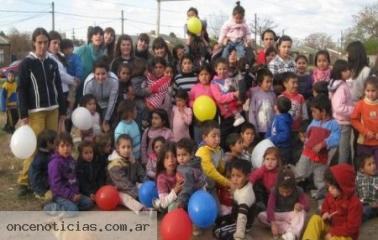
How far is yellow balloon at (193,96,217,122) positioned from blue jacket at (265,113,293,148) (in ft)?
2.67

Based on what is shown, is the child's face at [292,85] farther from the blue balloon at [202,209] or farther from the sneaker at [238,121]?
the blue balloon at [202,209]

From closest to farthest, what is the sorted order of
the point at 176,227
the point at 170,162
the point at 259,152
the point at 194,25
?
the point at 176,227 → the point at 170,162 → the point at 259,152 → the point at 194,25

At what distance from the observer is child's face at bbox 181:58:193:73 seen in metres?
6.81

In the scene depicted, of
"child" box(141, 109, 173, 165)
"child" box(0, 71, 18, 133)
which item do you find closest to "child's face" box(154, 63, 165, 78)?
"child" box(141, 109, 173, 165)

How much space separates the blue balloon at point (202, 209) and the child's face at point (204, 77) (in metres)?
2.23

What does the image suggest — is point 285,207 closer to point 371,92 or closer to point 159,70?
point 371,92

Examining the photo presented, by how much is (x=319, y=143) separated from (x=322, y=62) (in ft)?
5.07

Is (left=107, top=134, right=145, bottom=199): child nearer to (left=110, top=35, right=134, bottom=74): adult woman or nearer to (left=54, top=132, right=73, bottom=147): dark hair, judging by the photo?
(left=54, top=132, right=73, bottom=147): dark hair

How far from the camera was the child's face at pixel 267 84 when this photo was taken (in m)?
6.45

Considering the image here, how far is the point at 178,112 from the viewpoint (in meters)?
6.60

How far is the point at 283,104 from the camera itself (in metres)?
6.23

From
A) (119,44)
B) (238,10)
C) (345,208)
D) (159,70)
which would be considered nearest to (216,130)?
(345,208)

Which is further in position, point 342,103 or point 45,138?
point 342,103

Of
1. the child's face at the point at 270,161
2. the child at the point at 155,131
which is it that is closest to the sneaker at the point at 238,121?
the child at the point at 155,131
